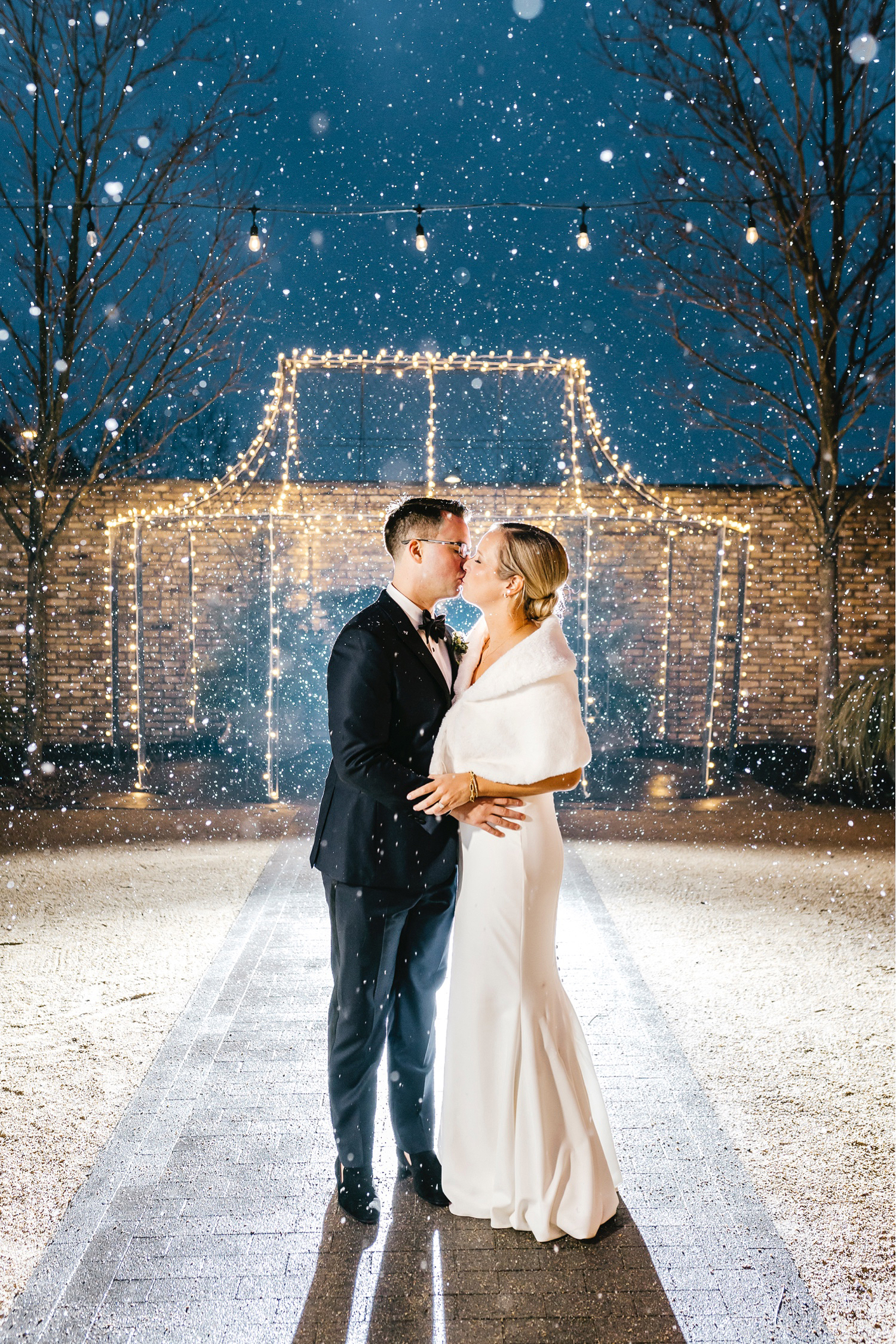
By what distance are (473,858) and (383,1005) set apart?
518 millimetres

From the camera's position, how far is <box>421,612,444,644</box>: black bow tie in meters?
2.46

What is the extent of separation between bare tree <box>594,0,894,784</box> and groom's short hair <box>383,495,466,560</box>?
7.65m

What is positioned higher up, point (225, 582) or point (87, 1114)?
point (225, 582)

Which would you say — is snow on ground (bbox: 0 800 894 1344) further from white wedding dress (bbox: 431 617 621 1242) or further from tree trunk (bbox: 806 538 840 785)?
tree trunk (bbox: 806 538 840 785)

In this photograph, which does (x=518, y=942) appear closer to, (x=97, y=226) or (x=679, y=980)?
(x=679, y=980)

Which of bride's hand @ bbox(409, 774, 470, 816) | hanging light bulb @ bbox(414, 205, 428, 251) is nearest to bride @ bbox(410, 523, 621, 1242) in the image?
bride's hand @ bbox(409, 774, 470, 816)

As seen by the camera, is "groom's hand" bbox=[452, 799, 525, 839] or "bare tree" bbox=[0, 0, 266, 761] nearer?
"groom's hand" bbox=[452, 799, 525, 839]

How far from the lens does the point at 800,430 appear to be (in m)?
9.40

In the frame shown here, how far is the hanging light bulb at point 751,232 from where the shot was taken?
850 cm

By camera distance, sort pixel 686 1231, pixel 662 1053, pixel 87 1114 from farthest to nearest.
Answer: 1. pixel 662 1053
2. pixel 87 1114
3. pixel 686 1231

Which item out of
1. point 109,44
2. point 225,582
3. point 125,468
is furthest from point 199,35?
point 225,582

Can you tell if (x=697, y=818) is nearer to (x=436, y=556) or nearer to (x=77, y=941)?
(x=77, y=941)

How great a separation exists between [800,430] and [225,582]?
7.18 m

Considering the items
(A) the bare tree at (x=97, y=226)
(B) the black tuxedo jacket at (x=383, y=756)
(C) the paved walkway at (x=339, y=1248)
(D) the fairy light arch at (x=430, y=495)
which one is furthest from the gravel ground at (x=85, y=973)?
(A) the bare tree at (x=97, y=226)
